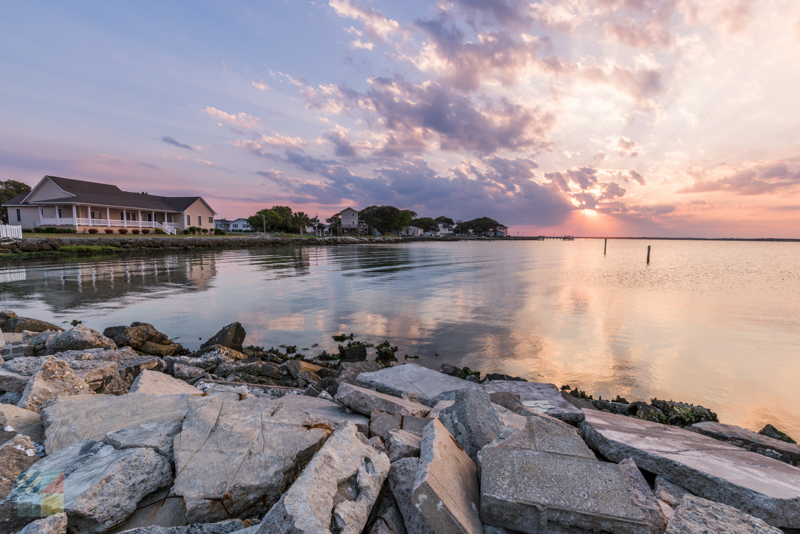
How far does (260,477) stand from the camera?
262 cm

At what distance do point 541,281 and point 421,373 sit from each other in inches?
893

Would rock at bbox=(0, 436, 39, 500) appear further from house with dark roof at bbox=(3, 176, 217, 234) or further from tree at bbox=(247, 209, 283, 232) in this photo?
tree at bbox=(247, 209, 283, 232)

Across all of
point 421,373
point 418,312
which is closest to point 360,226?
point 418,312

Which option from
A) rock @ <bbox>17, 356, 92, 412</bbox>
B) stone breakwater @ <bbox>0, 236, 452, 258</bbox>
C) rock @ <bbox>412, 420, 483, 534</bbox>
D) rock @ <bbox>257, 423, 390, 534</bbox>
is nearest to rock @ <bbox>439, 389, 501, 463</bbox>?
rock @ <bbox>412, 420, 483, 534</bbox>

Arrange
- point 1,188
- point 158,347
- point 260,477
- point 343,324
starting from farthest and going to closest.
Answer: point 1,188, point 343,324, point 158,347, point 260,477

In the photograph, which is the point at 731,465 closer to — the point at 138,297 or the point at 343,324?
the point at 343,324

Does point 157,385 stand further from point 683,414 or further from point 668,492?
point 683,414

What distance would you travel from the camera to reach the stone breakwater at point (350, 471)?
91.5 inches

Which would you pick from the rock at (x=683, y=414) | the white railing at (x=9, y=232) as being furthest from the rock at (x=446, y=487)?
the white railing at (x=9, y=232)

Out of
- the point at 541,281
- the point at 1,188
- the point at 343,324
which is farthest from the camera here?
the point at 1,188

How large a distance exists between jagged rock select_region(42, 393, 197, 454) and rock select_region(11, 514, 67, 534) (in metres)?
1.05

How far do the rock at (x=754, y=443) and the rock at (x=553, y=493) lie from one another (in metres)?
3.13

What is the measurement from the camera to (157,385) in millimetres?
4664

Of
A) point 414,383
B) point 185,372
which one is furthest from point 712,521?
point 185,372
